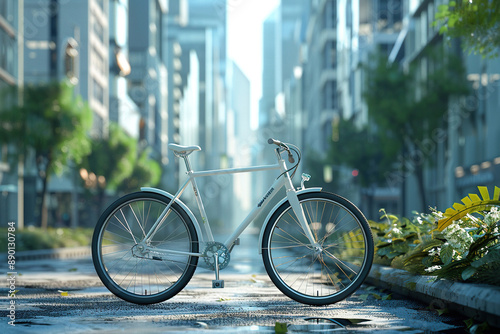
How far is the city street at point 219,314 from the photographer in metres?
4.66

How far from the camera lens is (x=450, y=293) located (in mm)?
5203

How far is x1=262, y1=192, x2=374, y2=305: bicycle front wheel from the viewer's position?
5633 millimetres

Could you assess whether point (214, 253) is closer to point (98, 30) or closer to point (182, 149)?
point (182, 149)

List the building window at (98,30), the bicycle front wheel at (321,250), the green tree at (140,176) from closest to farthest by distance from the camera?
the bicycle front wheel at (321,250)
the green tree at (140,176)
the building window at (98,30)

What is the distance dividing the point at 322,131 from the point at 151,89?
2296 centimetres

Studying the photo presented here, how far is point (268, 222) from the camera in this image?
5688 millimetres

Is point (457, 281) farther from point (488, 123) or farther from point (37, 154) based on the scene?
point (37, 154)

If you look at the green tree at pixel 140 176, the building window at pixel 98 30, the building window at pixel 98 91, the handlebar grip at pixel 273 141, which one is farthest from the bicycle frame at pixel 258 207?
the building window at pixel 98 30

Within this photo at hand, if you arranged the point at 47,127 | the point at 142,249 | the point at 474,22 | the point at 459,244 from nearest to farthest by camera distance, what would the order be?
1. the point at 459,244
2. the point at 142,249
3. the point at 474,22
4. the point at 47,127

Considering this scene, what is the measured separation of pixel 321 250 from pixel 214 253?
0.84 meters

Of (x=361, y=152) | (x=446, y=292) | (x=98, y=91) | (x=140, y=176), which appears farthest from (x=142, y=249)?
(x=98, y=91)

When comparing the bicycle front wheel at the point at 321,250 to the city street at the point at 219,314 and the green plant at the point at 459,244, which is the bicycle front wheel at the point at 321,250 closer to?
the city street at the point at 219,314

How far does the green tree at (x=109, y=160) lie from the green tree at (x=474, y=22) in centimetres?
3805

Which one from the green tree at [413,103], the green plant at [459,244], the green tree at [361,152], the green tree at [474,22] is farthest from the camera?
the green tree at [361,152]
